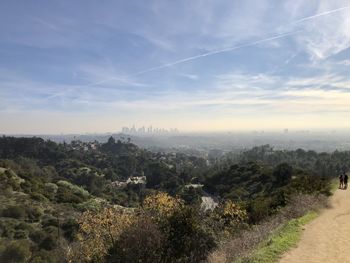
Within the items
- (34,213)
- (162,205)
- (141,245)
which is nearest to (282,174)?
(34,213)

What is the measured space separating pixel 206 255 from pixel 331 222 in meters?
5.09

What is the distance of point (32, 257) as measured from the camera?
27.2m

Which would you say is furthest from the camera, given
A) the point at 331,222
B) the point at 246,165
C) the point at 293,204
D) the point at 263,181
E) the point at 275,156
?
the point at 275,156

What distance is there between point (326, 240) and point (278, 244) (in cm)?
202

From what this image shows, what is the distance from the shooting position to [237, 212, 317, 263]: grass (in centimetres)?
1007

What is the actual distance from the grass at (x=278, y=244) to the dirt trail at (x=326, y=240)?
0.19 m

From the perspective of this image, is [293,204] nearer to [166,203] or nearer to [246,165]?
[166,203]

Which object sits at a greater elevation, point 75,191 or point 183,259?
point 183,259

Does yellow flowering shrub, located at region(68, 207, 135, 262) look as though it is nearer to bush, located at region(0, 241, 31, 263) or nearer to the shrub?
bush, located at region(0, 241, 31, 263)

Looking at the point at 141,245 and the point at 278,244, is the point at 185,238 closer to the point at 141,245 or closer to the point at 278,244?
the point at 141,245

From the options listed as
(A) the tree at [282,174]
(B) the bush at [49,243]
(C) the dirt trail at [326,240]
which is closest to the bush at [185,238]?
(C) the dirt trail at [326,240]

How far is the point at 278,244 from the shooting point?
1123 cm

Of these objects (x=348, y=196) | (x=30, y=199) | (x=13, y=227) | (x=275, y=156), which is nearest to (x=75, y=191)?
(x=30, y=199)

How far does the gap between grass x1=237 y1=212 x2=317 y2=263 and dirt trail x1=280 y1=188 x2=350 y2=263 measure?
0.19 meters
